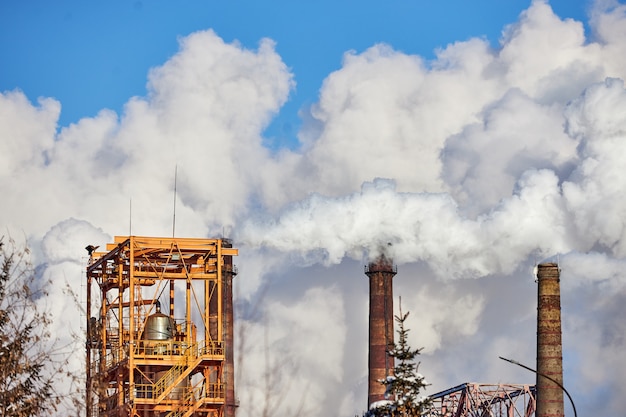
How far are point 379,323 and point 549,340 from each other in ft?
44.6

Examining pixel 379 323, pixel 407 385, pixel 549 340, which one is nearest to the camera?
pixel 407 385

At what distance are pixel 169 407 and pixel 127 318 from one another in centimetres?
732

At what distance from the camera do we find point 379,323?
86000 millimetres

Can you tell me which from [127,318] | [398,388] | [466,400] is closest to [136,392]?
[127,318]

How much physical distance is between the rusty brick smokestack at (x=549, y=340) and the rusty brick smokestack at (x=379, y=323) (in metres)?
11.1

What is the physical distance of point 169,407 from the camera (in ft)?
175

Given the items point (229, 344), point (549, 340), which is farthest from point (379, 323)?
point (549, 340)

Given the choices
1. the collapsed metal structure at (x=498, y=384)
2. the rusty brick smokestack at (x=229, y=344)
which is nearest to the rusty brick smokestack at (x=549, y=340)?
the collapsed metal structure at (x=498, y=384)

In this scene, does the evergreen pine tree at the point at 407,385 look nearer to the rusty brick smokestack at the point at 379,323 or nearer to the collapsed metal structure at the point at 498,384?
the collapsed metal structure at the point at 498,384

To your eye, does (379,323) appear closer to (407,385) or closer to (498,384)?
(498,384)

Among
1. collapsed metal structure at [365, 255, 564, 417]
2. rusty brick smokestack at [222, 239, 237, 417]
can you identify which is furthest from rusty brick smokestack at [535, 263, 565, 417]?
rusty brick smokestack at [222, 239, 237, 417]

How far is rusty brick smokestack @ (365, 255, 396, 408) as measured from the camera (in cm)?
8544

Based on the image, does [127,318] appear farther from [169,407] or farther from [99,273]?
[169,407]

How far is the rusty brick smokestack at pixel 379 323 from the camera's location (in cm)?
8544
